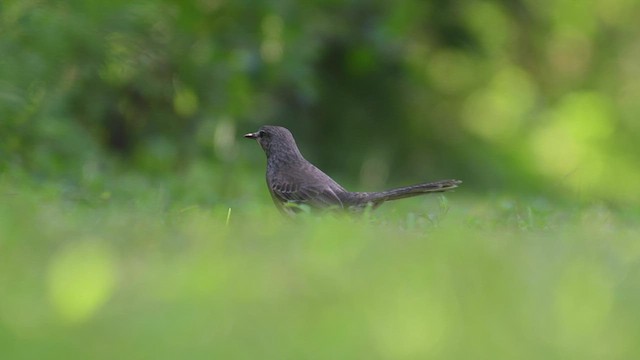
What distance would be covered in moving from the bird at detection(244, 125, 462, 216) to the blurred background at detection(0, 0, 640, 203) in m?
2.07

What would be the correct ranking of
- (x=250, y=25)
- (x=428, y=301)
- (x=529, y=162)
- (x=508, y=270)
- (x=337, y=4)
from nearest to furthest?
1. (x=428, y=301)
2. (x=508, y=270)
3. (x=250, y=25)
4. (x=337, y=4)
5. (x=529, y=162)

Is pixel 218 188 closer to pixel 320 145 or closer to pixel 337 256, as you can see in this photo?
pixel 320 145

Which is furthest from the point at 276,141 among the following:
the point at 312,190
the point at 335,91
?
the point at 335,91

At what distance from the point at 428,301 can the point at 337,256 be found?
78 centimetres

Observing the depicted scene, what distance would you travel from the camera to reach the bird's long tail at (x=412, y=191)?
881 cm

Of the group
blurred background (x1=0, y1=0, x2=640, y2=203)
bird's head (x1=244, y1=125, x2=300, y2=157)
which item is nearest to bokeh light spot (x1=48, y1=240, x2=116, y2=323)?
bird's head (x1=244, y1=125, x2=300, y2=157)

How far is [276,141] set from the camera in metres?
9.94

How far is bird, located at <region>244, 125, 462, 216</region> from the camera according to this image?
8.86 metres

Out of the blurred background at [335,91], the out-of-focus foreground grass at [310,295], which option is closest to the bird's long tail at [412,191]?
the out-of-focus foreground grass at [310,295]

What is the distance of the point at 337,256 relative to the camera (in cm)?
578

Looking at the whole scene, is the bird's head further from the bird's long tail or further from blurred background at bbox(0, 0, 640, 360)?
the bird's long tail

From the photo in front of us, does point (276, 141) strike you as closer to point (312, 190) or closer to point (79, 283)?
point (312, 190)

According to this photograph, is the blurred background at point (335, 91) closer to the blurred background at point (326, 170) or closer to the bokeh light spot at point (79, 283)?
the blurred background at point (326, 170)

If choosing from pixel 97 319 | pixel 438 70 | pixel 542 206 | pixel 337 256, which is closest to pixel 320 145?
pixel 438 70
